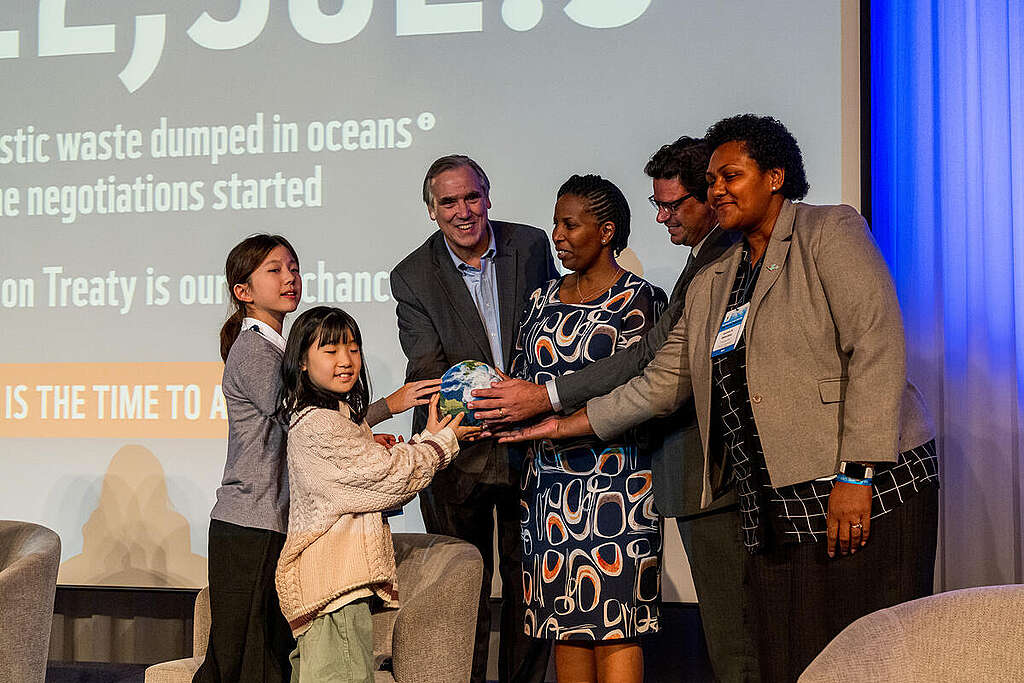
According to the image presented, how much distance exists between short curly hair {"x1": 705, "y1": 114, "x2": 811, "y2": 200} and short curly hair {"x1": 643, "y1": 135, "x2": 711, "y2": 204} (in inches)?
16.1

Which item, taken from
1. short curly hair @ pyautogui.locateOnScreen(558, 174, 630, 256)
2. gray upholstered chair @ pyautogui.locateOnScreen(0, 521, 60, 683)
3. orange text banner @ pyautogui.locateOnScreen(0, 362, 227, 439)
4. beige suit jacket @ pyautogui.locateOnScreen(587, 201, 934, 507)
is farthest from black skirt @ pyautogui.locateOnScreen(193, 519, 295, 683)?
orange text banner @ pyautogui.locateOnScreen(0, 362, 227, 439)

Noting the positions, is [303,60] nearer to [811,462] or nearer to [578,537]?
[578,537]

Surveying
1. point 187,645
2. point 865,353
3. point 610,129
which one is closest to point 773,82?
point 610,129

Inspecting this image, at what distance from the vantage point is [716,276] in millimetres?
2557

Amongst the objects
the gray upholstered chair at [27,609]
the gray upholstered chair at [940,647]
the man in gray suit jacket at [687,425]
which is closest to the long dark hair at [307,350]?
the man in gray suit jacket at [687,425]

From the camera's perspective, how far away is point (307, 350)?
269 cm

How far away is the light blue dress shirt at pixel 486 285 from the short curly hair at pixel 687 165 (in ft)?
2.21

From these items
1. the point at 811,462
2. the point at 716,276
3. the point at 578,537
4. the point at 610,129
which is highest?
the point at 610,129

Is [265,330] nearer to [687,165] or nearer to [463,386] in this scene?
[463,386]

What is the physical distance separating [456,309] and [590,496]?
0.82 meters

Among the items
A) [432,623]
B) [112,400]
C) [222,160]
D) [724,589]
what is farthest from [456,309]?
[112,400]

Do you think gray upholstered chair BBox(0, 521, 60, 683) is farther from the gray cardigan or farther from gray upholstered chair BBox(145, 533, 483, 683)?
the gray cardigan

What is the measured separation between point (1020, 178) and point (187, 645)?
12.9 ft

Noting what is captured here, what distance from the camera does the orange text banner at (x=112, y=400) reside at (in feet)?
14.2
